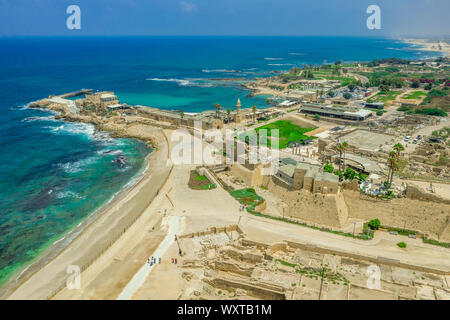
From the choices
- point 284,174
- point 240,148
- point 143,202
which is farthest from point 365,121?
point 143,202

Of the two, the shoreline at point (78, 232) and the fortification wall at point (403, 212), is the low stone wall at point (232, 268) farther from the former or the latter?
the fortification wall at point (403, 212)

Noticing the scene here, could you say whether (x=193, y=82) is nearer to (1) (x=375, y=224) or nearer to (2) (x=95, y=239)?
(2) (x=95, y=239)

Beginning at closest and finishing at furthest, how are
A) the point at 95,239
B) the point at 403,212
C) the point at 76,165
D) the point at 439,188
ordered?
1. the point at 403,212
2. the point at 95,239
3. the point at 439,188
4. the point at 76,165

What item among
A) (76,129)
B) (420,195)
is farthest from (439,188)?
(76,129)
